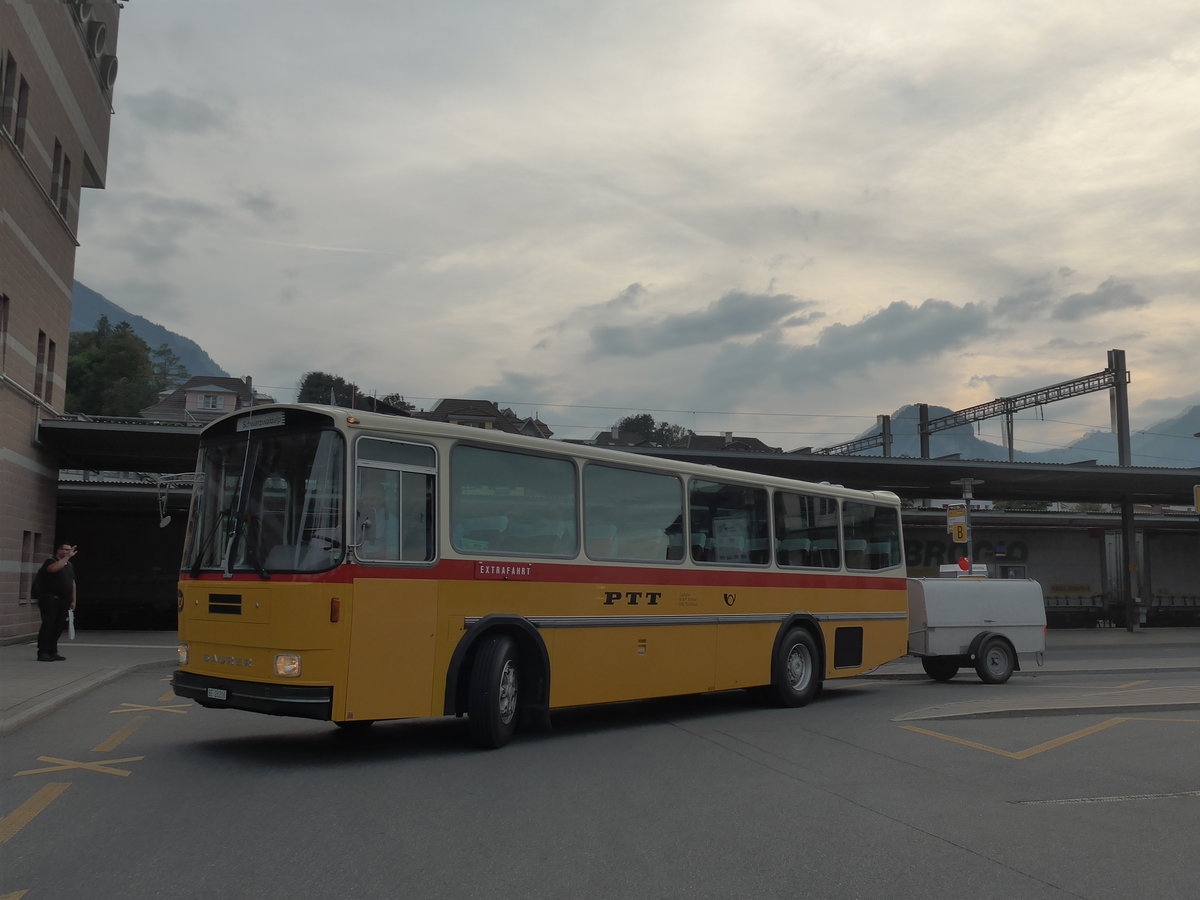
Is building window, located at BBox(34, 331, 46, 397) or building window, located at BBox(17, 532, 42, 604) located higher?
building window, located at BBox(34, 331, 46, 397)

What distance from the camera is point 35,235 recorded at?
2447cm

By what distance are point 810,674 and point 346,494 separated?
760 centimetres

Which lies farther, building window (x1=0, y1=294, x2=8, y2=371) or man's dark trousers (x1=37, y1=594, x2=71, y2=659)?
building window (x1=0, y1=294, x2=8, y2=371)

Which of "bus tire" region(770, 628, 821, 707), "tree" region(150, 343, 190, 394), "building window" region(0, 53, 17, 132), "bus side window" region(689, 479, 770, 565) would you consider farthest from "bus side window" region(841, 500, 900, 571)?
"tree" region(150, 343, 190, 394)

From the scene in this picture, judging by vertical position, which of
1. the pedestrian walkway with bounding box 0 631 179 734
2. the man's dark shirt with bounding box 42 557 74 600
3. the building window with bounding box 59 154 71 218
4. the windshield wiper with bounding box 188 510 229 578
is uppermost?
the building window with bounding box 59 154 71 218

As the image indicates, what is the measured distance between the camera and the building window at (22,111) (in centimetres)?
2286

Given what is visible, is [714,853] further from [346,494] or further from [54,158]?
[54,158]

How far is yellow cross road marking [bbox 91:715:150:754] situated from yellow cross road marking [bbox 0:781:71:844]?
1586 mm

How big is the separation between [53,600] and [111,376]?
326 feet

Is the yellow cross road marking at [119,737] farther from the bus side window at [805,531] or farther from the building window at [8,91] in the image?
the building window at [8,91]

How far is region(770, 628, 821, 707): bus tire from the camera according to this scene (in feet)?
43.9

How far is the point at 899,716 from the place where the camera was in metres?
12.3

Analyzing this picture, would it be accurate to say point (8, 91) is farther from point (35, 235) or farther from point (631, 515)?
point (631, 515)

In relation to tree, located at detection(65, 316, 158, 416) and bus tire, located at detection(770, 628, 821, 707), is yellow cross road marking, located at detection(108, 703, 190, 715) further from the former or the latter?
tree, located at detection(65, 316, 158, 416)
